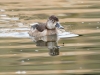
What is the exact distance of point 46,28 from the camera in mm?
15078

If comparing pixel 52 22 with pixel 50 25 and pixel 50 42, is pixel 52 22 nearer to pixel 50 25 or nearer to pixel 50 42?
pixel 50 25

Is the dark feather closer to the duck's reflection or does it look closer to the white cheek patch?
the white cheek patch

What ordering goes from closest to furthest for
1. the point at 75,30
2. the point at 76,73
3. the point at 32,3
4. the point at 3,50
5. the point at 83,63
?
1. the point at 76,73
2. the point at 83,63
3. the point at 3,50
4. the point at 75,30
5. the point at 32,3

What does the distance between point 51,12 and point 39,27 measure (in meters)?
3.22

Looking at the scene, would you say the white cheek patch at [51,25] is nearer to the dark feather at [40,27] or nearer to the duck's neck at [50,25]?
the duck's neck at [50,25]

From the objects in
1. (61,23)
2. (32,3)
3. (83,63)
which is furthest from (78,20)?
(83,63)

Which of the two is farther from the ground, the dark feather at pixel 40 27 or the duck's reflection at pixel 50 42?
the dark feather at pixel 40 27

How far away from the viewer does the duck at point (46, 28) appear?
48.3 ft

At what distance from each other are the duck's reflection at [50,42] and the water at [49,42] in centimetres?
3

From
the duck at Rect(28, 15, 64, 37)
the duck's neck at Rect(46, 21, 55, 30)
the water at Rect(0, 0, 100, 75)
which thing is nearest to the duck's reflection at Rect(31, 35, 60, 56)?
the water at Rect(0, 0, 100, 75)

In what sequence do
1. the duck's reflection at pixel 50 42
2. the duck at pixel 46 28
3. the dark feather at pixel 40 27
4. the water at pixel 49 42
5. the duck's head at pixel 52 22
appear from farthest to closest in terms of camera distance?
the duck's head at pixel 52 22 → the dark feather at pixel 40 27 → the duck at pixel 46 28 → the duck's reflection at pixel 50 42 → the water at pixel 49 42

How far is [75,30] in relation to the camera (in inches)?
577

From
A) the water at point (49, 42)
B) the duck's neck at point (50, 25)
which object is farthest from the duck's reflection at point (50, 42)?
the duck's neck at point (50, 25)

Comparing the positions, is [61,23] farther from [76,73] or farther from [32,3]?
[76,73]
